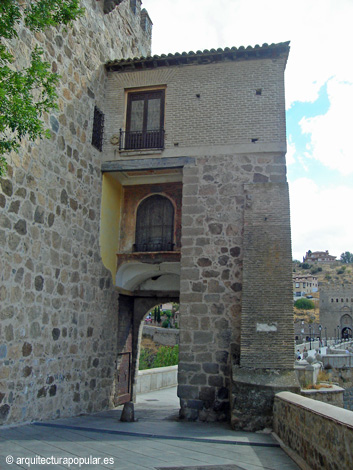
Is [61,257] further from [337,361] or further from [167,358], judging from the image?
[337,361]

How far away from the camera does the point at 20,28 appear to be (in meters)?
7.22

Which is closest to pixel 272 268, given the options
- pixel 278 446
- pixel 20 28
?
pixel 278 446

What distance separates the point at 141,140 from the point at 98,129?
1.05 m

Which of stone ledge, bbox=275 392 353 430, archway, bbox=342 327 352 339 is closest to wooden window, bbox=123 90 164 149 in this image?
stone ledge, bbox=275 392 353 430

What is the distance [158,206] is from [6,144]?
6.28 m

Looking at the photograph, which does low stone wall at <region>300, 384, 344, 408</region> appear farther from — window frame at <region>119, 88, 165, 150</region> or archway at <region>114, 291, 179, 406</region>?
window frame at <region>119, 88, 165, 150</region>

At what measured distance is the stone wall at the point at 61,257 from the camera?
269 inches

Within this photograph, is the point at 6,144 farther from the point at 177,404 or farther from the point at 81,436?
the point at 177,404

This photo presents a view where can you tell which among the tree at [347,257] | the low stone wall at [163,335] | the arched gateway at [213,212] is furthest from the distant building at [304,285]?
the arched gateway at [213,212]

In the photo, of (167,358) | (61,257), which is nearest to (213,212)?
(61,257)

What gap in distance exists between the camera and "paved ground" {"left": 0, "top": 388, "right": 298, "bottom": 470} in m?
4.68

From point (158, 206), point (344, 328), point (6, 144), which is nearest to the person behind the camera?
point (6, 144)

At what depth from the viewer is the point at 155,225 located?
10.8m

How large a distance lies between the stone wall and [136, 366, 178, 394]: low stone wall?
180 inches
